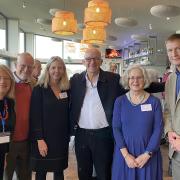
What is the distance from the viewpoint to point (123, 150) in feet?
8.82

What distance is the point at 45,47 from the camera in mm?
16328

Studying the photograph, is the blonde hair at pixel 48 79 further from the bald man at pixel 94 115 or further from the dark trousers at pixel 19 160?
the dark trousers at pixel 19 160

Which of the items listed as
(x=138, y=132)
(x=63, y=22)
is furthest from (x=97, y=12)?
(x=138, y=132)

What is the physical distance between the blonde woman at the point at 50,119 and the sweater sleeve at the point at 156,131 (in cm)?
85

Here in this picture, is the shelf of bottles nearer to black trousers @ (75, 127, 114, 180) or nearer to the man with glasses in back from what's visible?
black trousers @ (75, 127, 114, 180)

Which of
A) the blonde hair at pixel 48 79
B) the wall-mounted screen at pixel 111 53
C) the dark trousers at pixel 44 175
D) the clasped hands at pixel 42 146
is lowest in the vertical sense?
the dark trousers at pixel 44 175

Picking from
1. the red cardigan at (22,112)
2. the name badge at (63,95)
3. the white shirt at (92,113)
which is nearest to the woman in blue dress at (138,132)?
the white shirt at (92,113)

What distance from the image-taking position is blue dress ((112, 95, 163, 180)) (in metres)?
2.66

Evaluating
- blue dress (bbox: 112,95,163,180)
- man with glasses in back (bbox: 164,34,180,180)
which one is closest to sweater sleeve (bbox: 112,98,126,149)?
blue dress (bbox: 112,95,163,180)

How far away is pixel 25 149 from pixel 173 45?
1745 millimetres

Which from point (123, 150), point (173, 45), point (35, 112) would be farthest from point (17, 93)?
point (173, 45)

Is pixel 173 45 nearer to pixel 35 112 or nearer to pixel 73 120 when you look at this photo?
pixel 73 120

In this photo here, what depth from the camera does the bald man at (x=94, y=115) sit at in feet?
9.55

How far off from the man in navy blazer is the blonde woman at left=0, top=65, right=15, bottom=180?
0.63 metres
